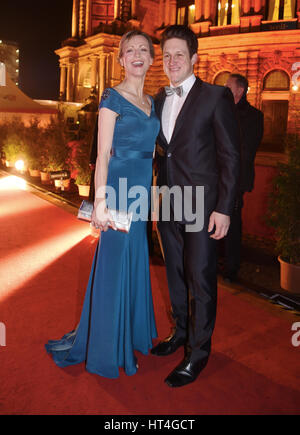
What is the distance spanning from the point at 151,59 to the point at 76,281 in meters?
2.63

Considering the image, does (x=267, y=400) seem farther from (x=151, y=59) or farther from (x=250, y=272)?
(x=250, y=272)

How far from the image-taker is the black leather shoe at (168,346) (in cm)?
305

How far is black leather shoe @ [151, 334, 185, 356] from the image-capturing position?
3053 millimetres

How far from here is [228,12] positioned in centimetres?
3080

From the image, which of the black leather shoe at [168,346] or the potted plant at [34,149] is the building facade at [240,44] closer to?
the potted plant at [34,149]

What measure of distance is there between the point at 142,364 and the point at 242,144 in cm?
244

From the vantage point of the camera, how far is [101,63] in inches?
1469

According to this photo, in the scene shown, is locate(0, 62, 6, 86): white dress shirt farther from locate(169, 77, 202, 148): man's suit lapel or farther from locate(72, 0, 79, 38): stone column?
locate(169, 77, 202, 148): man's suit lapel

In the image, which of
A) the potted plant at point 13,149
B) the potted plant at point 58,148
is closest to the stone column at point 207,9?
the potted plant at point 13,149

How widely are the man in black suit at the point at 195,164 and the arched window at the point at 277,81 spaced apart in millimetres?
28324

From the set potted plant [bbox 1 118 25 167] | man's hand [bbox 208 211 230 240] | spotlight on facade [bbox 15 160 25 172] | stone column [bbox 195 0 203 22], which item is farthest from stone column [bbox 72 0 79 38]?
man's hand [bbox 208 211 230 240]

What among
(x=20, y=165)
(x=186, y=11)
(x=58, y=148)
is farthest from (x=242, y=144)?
(x=186, y=11)

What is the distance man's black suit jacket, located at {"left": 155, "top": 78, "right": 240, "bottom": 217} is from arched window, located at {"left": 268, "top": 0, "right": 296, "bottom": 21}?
29.3 m

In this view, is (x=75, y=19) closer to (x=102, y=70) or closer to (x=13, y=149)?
Result: (x=102, y=70)
